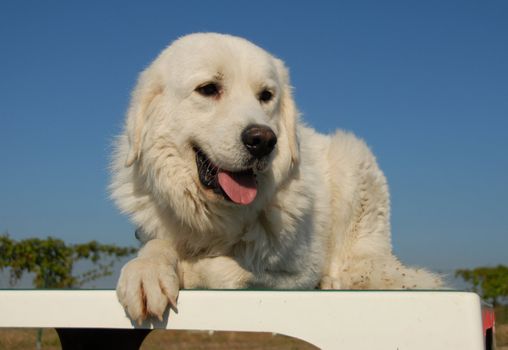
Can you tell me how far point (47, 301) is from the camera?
6.02 ft

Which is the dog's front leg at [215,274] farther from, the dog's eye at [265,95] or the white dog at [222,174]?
the dog's eye at [265,95]

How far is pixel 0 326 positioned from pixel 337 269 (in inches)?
96.1

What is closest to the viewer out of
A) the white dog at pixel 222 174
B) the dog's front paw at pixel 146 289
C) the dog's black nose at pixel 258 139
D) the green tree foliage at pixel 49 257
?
the dog's front paw at pixel 146 289

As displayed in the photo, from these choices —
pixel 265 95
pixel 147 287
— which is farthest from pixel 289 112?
pixel 147 287

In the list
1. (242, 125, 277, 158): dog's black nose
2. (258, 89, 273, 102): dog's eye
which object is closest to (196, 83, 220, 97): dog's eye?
(258, 89, 273, 102): dog's eye

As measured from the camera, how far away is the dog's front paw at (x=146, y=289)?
1802mm

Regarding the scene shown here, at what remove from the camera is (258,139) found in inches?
105

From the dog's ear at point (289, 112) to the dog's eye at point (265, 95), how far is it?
131 mm

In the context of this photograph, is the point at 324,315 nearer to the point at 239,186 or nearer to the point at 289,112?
the point at 239,186

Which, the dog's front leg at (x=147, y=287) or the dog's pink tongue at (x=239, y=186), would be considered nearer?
the dog's front leg at (x=147, y=287)

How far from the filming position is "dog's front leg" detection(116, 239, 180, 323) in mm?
1803

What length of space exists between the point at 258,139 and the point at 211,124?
0.99 feet

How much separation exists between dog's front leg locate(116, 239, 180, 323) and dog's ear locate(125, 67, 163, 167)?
31.4 inches

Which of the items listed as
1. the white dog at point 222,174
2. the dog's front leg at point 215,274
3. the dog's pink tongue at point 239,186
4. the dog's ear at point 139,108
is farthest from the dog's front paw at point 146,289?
the dog's ear at point 139,108
